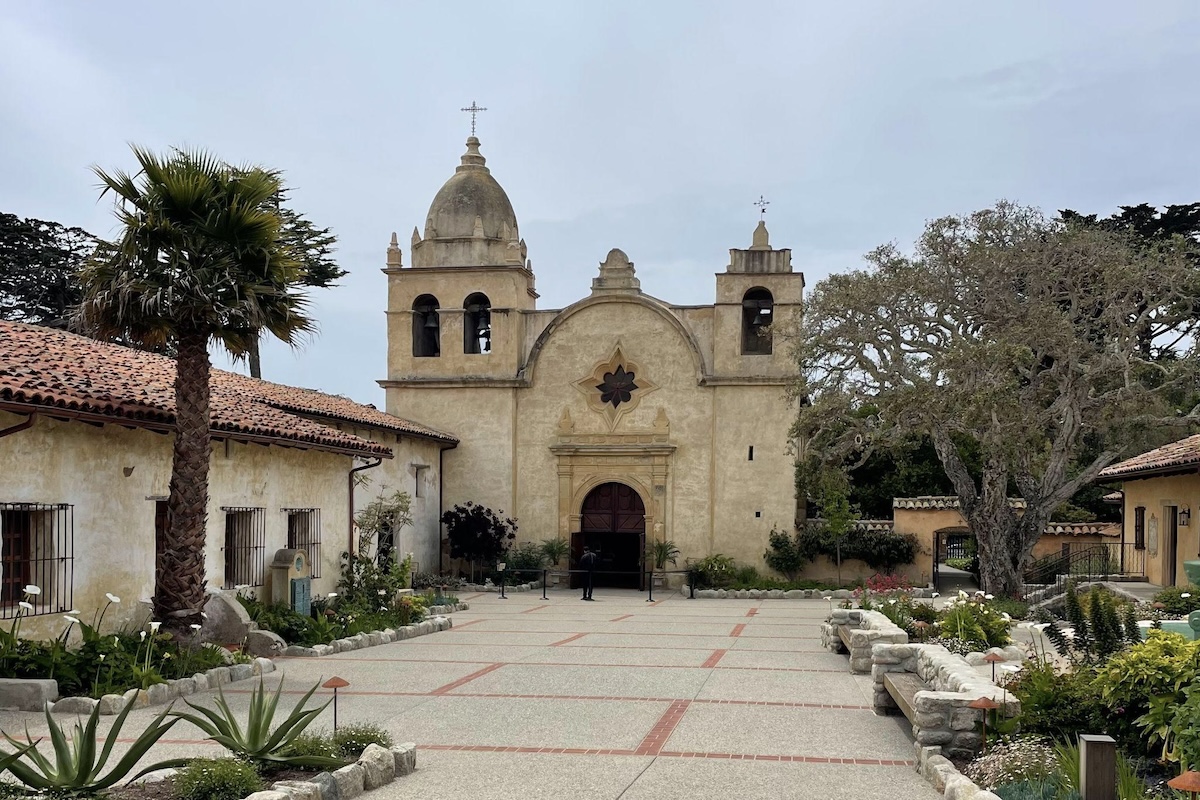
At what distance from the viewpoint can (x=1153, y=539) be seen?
1073 inches

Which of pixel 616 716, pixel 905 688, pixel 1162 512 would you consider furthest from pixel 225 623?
pixel 1162 512

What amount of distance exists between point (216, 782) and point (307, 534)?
1316 centimetres

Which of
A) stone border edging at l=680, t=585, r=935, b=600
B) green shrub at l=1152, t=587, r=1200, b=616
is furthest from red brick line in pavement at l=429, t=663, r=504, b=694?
stone border edging at l=680, t=585, r=935, b=600

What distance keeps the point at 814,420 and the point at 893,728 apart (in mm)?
15884

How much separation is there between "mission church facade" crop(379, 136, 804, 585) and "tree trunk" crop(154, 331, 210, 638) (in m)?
19.9

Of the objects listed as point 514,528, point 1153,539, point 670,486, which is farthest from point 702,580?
point 1153,539

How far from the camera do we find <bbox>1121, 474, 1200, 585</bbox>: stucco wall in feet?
77.6

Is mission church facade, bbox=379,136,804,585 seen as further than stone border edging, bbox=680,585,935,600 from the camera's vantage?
Yes

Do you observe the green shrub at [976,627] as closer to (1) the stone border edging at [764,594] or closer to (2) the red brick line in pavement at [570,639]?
(2) the red brick line in pavement at [570,639]

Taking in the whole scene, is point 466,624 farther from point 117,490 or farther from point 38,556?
point 38,556

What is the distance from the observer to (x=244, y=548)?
18.5 m

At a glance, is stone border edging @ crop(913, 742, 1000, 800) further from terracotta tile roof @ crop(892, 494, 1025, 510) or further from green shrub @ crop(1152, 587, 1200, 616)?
terracotta tile roof @ crop(892, 494, 1025, 510)

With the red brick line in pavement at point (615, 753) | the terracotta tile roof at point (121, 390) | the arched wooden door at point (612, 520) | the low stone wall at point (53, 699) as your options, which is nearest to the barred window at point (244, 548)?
the terracotta tile roof at point (121, 390)

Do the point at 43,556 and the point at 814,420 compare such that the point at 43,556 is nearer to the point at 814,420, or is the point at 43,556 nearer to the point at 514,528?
the point at 814,420
